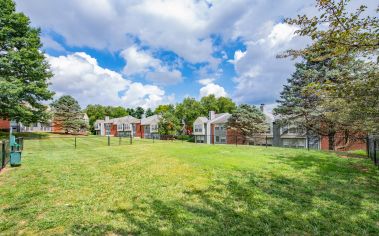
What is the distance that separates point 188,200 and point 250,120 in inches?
1237

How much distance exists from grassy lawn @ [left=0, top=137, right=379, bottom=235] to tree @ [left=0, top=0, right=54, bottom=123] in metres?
18.8

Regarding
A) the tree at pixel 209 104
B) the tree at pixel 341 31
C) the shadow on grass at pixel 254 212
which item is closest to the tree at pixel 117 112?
the tree at pixel 209 104

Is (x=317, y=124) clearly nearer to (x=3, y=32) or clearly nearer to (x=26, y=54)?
(x=26, y=54)

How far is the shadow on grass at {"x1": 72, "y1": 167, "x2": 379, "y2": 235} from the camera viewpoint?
4.23 m

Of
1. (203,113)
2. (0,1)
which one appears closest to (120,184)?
(0,1)

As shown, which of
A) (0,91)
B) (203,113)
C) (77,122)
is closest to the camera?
(0,91)

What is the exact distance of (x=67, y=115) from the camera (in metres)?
51.0

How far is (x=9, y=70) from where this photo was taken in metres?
24.9

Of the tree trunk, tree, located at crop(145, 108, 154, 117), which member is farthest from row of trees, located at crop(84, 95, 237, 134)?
the tree trunk

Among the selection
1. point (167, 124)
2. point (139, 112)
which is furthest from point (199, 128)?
point (139, 112)

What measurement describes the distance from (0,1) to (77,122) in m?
30.3

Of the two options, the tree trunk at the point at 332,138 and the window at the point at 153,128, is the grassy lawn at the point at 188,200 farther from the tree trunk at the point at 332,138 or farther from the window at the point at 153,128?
the window at the point at 153,128

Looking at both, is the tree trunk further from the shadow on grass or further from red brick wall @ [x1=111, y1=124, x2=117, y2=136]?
red brick wall @ [x1=111, y1=124, x2=117, y2=136]

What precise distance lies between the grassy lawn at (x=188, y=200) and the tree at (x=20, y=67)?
18840 mm
